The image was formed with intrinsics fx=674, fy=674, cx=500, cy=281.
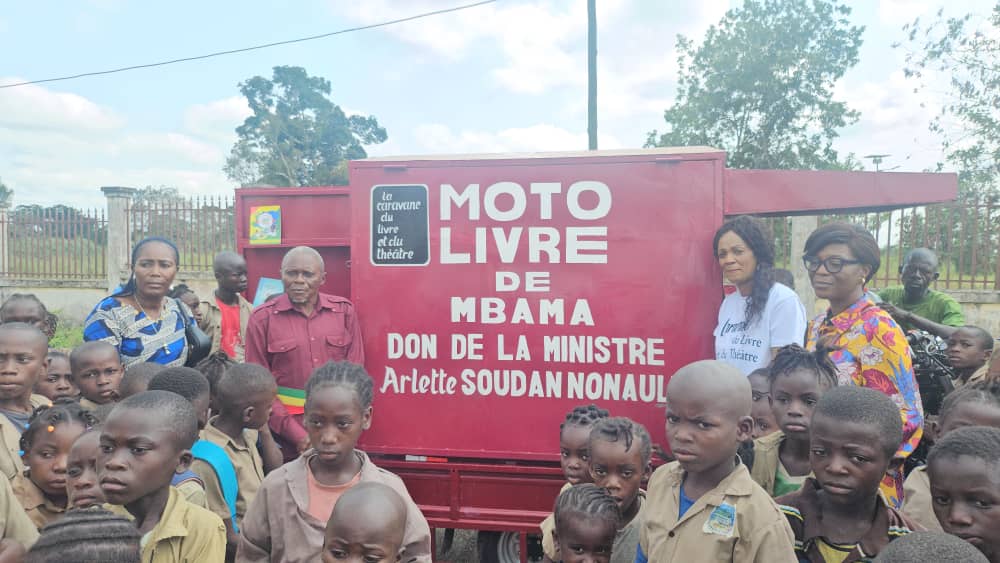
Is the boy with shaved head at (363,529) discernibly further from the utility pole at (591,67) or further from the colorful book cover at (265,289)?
the utility pole at (591,67)

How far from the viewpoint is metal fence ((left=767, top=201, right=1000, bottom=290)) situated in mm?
8688

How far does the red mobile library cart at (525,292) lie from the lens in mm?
3766

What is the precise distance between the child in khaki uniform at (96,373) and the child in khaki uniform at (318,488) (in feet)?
4.87

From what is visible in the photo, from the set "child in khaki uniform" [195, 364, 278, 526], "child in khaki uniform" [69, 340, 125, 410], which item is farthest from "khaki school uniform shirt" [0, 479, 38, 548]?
"child in khaki uniform" [69, 340, 125, 410]

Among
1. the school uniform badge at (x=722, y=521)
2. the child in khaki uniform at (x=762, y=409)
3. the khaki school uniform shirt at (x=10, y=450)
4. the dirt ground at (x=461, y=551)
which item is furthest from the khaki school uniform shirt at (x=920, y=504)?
the khaki school uniform shirt at (x=10, y=450)

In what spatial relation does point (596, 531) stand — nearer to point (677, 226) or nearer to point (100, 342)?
point (677, 226)

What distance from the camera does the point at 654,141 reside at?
1806 centimetres

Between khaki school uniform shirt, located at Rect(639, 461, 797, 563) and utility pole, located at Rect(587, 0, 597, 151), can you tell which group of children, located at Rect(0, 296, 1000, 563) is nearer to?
khaki school uniform shirt, located at Rect(639, 461, 797, 563)

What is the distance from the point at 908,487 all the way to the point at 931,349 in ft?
9.17

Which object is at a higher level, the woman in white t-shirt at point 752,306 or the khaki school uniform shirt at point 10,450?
the woman in white t-shirt at point 752,306

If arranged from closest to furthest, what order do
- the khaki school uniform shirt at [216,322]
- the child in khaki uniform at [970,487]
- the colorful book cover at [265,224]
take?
the child in khaki uniform at [970,487]
the colorful book cover at [265,224]
the khaki school uniform shirt at [216,322]

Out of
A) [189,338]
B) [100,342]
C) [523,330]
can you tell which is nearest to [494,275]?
[523,330]

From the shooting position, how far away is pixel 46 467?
2.61m

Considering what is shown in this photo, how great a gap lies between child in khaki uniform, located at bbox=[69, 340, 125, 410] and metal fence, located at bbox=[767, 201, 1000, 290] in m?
7.58
